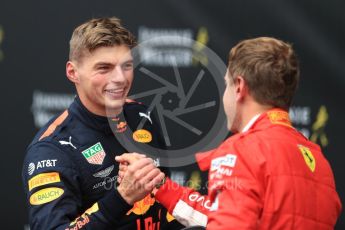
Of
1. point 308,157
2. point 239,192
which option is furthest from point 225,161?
point 308,157

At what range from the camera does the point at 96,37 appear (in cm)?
253

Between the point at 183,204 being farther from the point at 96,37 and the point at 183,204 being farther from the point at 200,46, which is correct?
the point at 200,46

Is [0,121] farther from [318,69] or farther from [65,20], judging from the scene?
[318,69]

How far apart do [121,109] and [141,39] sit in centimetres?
84

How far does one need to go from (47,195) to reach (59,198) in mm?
45

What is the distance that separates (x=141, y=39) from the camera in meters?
3.43

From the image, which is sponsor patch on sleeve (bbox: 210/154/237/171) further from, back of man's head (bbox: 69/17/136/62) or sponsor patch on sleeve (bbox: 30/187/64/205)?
back of man's head (bbox: 69/17/136/62)

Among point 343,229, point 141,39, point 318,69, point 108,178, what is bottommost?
point 343,229

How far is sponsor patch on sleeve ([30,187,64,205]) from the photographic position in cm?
233

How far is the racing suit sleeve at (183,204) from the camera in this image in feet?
8.02

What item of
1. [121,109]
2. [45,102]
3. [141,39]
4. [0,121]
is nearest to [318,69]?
[141,39]

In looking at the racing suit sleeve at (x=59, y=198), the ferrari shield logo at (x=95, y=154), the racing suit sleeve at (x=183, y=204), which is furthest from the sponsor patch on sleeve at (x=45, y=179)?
the racing suit sleeve at (x=183, y=204)

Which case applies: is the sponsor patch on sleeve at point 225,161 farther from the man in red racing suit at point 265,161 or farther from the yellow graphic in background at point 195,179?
the yellow graphic in background at point 195,179

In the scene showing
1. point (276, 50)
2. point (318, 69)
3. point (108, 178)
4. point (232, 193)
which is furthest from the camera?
point (318, 69)
